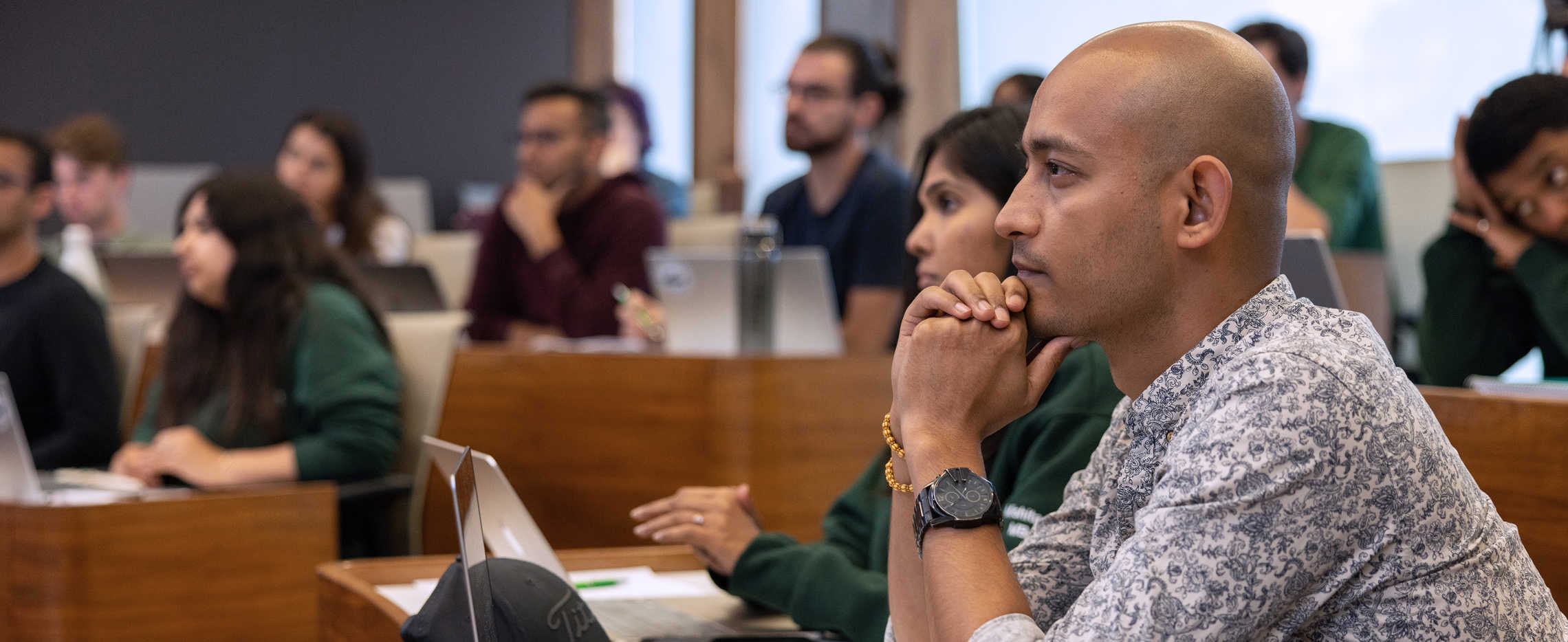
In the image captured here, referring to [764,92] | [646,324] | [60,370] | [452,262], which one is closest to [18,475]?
[60,370]

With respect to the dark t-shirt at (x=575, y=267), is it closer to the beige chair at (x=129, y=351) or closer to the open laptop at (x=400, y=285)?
the open laptop at (x=400, y=285)

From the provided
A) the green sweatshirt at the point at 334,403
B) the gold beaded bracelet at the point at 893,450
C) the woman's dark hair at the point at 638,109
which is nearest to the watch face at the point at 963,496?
the gold beaded bracelet at the point at 893,450

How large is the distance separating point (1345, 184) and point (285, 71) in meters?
5.99

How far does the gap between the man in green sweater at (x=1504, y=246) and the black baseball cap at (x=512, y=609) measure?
4.41 feet

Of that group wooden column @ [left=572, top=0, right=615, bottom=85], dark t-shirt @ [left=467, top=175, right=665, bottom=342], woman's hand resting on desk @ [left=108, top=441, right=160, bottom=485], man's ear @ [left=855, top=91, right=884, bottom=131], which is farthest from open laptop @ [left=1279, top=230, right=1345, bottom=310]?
wooden column @ [left=572, top=0, right=615, bottom=85]

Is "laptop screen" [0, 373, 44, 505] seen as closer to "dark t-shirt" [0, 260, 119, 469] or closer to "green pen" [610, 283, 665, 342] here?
"dark t-shirt" [0, 260, 119, 469]

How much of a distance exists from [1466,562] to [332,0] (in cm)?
765

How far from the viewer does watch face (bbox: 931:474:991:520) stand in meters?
0.87

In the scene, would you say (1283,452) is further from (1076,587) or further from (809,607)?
(809,607)

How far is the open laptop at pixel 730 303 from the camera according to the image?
2564 mm

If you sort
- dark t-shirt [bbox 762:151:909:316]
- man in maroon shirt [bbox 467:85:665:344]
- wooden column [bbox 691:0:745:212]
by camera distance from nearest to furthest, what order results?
dark t-shirt [bbox 762:151:909:316] → man in maroon shirt [bbox 467:85:665:344] → wooden column [bbox 691:0:745:212]

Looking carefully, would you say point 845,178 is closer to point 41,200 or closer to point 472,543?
point 41,200

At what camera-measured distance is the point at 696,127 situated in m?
6.34

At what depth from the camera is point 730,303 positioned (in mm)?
2639
